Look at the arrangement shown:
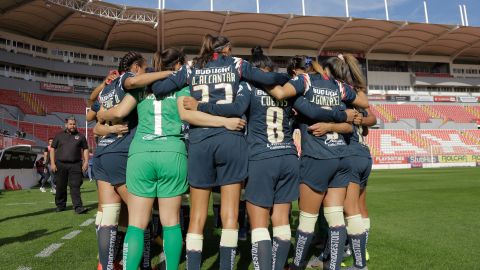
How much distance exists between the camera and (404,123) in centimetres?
4753

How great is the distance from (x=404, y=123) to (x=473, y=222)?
43577 millimetres

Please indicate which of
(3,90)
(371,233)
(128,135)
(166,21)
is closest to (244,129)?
(128,135)

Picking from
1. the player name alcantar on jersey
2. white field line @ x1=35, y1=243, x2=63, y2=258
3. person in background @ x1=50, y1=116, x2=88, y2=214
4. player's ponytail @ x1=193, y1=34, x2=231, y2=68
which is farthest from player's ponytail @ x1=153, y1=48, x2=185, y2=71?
person in background @ x1=50, y1=116, x2=88, y2=214

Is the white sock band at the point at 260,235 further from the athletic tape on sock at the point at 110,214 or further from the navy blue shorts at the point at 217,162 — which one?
the athletic tape on sock at the point at 110,214

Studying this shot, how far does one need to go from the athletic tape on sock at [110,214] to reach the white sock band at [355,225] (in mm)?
2181

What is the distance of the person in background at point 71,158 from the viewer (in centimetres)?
834

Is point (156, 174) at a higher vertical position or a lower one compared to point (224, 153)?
lower

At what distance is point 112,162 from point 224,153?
1.12 meters

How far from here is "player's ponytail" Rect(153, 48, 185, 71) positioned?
3.46 m

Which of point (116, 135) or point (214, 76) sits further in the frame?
point (116, 135)

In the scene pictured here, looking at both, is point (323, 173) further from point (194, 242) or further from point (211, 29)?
point (211, 29)

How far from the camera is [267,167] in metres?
3.23

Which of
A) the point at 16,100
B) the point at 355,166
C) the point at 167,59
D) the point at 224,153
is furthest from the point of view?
the point at 16,100

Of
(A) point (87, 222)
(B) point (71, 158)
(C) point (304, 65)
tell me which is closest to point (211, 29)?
(B) point (71, 158)
